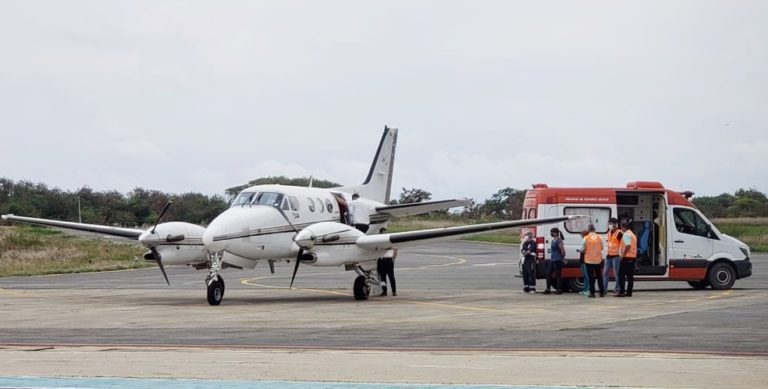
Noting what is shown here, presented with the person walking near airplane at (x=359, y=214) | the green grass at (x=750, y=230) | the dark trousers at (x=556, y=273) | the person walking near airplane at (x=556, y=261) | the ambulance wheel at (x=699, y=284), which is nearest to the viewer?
the person walking near airplane at (x=556, y=261)

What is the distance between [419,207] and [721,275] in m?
8.48

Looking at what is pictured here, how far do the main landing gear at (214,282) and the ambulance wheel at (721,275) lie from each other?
12.6 metres

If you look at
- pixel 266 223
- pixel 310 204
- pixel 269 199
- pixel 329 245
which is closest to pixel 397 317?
pixel 329 245

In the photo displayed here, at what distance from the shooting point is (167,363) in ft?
42.1

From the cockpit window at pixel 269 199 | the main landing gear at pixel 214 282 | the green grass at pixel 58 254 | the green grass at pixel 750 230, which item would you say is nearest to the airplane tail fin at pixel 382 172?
the cockpit window at pixel 269 199

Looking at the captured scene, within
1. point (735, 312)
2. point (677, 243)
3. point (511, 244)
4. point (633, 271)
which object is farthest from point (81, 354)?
point (511, 244)

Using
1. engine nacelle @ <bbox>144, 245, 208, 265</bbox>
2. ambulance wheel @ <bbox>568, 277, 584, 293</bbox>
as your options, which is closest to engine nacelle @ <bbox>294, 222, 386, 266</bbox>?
engine nacelle @ <bbox>144, 245, 208, 265</bbox>

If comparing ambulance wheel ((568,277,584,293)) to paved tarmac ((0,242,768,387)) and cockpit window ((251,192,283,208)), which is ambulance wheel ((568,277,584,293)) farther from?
cockpit window ((251,192,283,208))

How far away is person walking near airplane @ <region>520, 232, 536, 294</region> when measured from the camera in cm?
2727

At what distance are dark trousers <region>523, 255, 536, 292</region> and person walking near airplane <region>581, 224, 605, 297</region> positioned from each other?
1692 mm

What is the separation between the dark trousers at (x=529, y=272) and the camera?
2730cm

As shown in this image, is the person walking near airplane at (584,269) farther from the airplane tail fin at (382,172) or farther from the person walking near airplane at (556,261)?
the airplane tail fin at (382,172)

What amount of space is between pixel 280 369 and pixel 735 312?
35.3ft

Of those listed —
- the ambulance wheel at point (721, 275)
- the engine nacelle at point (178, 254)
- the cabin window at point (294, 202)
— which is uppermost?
the cabin window at point (294, 202)
